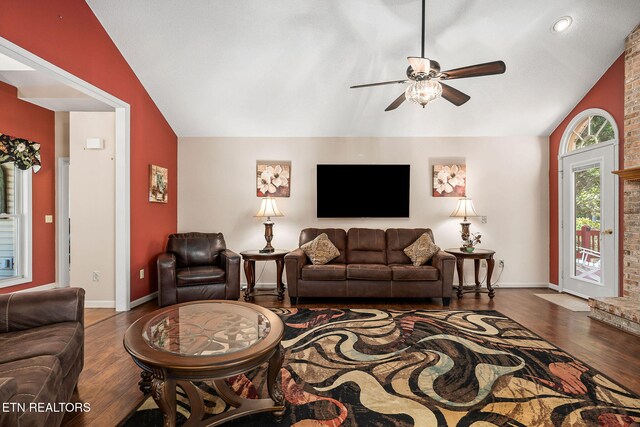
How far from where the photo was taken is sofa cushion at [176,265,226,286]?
3.76 metres

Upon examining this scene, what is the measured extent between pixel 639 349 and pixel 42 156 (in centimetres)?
725

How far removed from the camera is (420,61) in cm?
231

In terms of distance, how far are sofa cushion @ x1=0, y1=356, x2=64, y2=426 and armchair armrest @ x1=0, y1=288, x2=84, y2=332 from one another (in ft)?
1.68

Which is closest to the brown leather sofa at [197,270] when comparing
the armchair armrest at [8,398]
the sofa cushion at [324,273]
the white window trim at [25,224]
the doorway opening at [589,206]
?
the sofa cushion at [324,273]

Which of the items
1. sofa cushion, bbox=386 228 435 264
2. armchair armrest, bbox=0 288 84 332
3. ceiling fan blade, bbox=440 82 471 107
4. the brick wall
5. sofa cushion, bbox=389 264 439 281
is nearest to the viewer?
armchair armrest, bbox=0 288 84 332

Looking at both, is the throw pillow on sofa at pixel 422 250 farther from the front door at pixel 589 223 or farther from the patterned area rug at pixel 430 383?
the front door at pixel 589 223

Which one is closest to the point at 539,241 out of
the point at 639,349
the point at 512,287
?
the point at 512,287

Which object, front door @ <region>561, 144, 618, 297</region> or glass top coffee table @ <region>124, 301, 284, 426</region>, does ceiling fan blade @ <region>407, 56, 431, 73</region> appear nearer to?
glass top coffee table @ <region>124, 301, 284, 426</region>

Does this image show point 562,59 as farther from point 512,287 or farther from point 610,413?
point 610,413

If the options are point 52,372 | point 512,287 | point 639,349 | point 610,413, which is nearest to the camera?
point 52,372

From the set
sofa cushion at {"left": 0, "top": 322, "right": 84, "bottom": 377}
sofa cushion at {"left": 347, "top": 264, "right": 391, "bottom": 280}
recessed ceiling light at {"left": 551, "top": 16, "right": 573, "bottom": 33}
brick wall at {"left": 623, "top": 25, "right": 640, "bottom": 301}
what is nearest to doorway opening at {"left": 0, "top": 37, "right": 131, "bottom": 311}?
sofa cushion at {"left": 0, "top": 322, "right": 84, "bottom": 377}

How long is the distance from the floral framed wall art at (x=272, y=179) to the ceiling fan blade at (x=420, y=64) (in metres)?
2.83

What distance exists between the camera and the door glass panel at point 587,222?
13.1 ft

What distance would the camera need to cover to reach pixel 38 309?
1.91 metres
